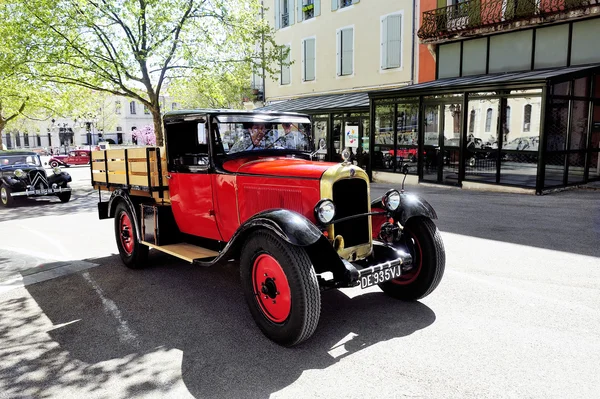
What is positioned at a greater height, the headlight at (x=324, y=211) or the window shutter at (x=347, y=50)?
the window shutter at (x=347, y=50)

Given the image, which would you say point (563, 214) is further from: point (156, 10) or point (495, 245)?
point (156, 10)

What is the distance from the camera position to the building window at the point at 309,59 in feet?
71.9

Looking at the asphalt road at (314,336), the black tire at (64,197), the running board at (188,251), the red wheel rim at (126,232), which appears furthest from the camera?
the black tire at (64,197)

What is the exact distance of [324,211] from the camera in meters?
3.88

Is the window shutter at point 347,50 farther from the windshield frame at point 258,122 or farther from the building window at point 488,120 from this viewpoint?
the windshield frame at point 258,122

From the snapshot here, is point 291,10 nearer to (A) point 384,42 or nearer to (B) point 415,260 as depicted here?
(A) point 384,42

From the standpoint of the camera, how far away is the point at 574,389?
2.99 meters

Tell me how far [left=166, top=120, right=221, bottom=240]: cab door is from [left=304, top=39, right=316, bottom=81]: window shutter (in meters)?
17.4

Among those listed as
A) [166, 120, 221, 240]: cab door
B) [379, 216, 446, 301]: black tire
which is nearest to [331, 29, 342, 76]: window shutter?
[166, 120, 221, 240]: cab door

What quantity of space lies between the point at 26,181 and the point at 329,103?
11.2 m

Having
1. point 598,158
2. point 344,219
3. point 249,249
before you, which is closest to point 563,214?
point 598,158

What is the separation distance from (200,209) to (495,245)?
4483 millimetres

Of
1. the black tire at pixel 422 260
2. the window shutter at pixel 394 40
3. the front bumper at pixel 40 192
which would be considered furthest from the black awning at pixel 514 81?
the front bumper at pixel 40 192

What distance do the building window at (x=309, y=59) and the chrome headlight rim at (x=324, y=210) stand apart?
19130mm
